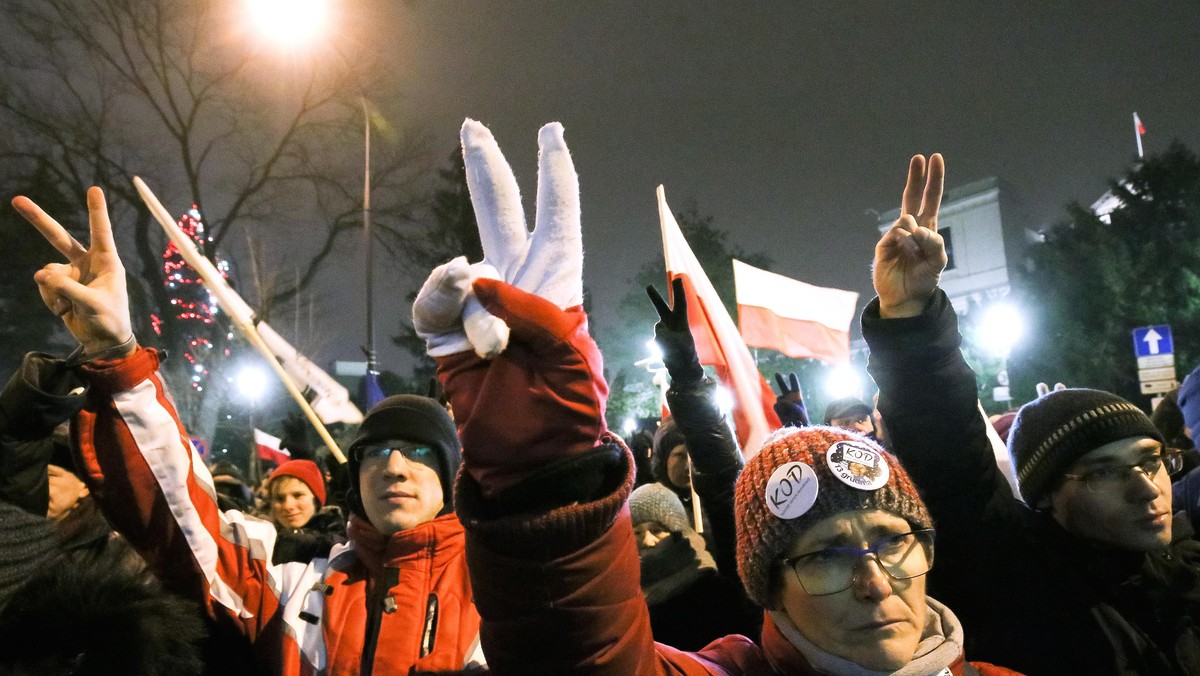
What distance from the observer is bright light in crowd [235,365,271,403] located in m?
21.1

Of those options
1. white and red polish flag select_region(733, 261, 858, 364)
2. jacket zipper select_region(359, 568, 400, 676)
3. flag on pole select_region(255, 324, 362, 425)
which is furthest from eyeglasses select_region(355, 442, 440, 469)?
white and red polish flag select_region(733, 261, 858, 364)

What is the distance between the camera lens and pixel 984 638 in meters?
2.38

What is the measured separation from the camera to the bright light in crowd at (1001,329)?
80.7ft

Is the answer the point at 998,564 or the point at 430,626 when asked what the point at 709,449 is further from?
the point at 430,626

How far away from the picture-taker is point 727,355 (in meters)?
4.73

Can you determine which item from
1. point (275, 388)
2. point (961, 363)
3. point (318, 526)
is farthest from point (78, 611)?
point (275, 388)

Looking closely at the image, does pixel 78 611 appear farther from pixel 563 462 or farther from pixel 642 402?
pixel 642 402

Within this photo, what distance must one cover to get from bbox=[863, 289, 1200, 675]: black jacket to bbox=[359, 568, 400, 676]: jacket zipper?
165 cm

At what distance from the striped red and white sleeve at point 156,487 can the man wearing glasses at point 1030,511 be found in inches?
83.8

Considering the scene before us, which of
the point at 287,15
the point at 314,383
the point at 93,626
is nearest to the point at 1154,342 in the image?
the point at 314,383

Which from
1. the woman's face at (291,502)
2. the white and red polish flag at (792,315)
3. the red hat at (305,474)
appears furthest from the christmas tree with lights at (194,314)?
the white and red polish flag at (792,315)

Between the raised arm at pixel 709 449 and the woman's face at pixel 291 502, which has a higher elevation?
the raised arm at pixel 709 449

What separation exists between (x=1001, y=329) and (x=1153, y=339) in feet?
50.4

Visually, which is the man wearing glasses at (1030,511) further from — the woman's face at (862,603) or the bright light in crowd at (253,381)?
the bright light in crowd at (253,381)
